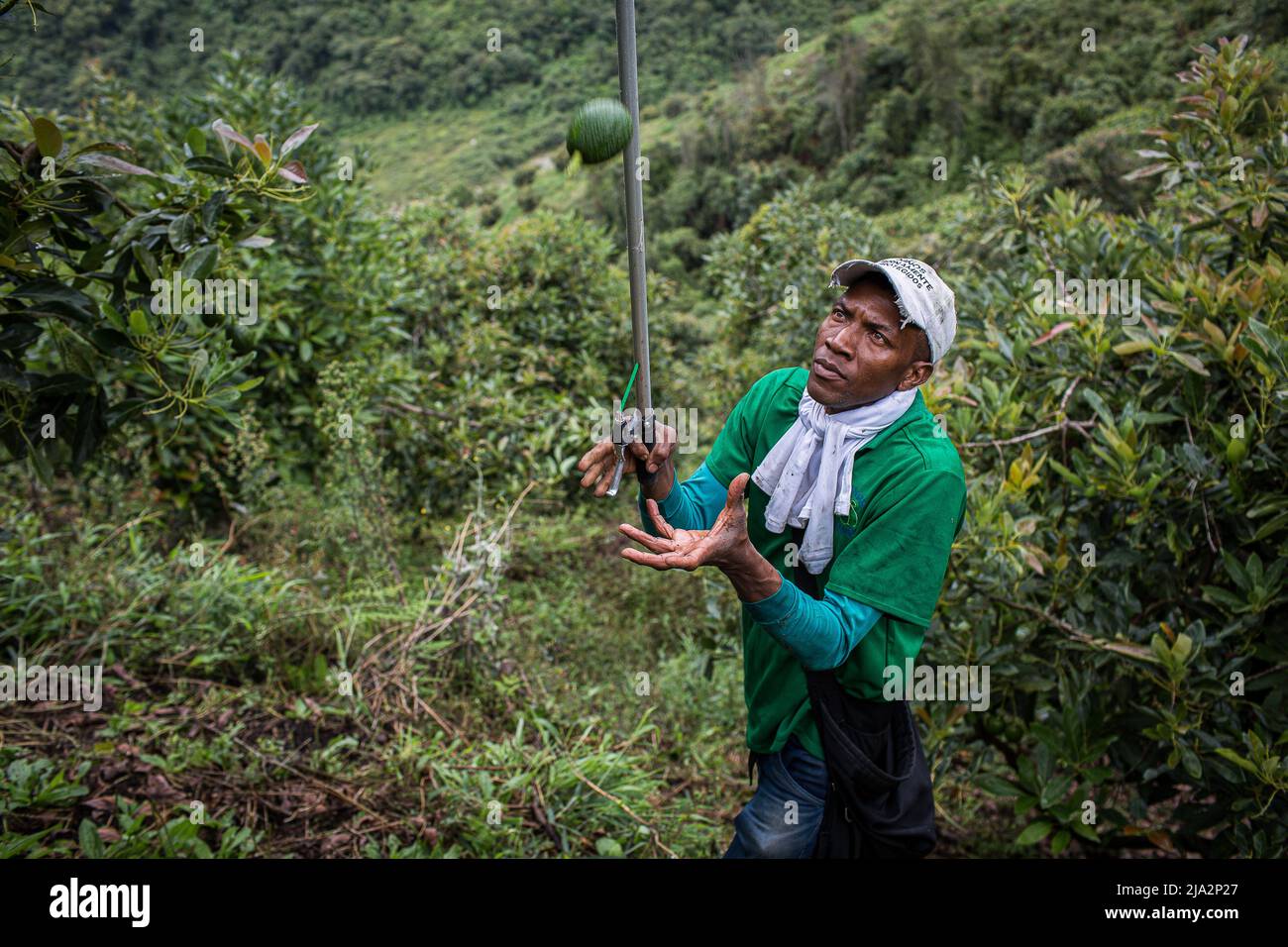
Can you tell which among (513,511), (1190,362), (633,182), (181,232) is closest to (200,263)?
(181,232)

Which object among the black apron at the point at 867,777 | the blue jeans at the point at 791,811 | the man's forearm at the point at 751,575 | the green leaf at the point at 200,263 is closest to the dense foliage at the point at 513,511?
the green leaf at the point at 200,263

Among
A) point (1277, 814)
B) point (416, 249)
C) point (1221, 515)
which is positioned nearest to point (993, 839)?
point (1277, 814)

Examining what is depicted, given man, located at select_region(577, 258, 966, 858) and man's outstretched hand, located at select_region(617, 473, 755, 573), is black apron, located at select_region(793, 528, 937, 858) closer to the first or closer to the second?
man, located at select_region(577, 258, 966, 858)

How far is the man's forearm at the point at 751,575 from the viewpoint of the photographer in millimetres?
1456

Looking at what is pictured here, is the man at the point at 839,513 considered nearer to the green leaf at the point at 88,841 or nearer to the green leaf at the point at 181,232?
the green leaf at the point at 181,232

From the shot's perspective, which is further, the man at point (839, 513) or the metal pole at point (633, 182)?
the man at point (839, 513)

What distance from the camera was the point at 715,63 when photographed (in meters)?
18.5

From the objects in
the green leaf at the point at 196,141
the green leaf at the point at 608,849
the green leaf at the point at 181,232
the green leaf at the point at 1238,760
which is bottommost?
the green leaf at the point at 608,849

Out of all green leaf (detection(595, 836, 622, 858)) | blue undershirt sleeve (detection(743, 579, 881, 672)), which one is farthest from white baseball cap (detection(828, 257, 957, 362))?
green leaf (detection(595, 836, 622, 858))

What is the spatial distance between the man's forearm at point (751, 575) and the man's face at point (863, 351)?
38 centimetres

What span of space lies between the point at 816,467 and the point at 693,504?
257 mm

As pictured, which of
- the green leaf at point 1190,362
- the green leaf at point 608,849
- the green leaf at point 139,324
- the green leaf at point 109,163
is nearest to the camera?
the green leaf at point 109,163

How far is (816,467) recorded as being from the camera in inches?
70.0

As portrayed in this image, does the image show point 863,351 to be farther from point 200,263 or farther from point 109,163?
point 109,163
